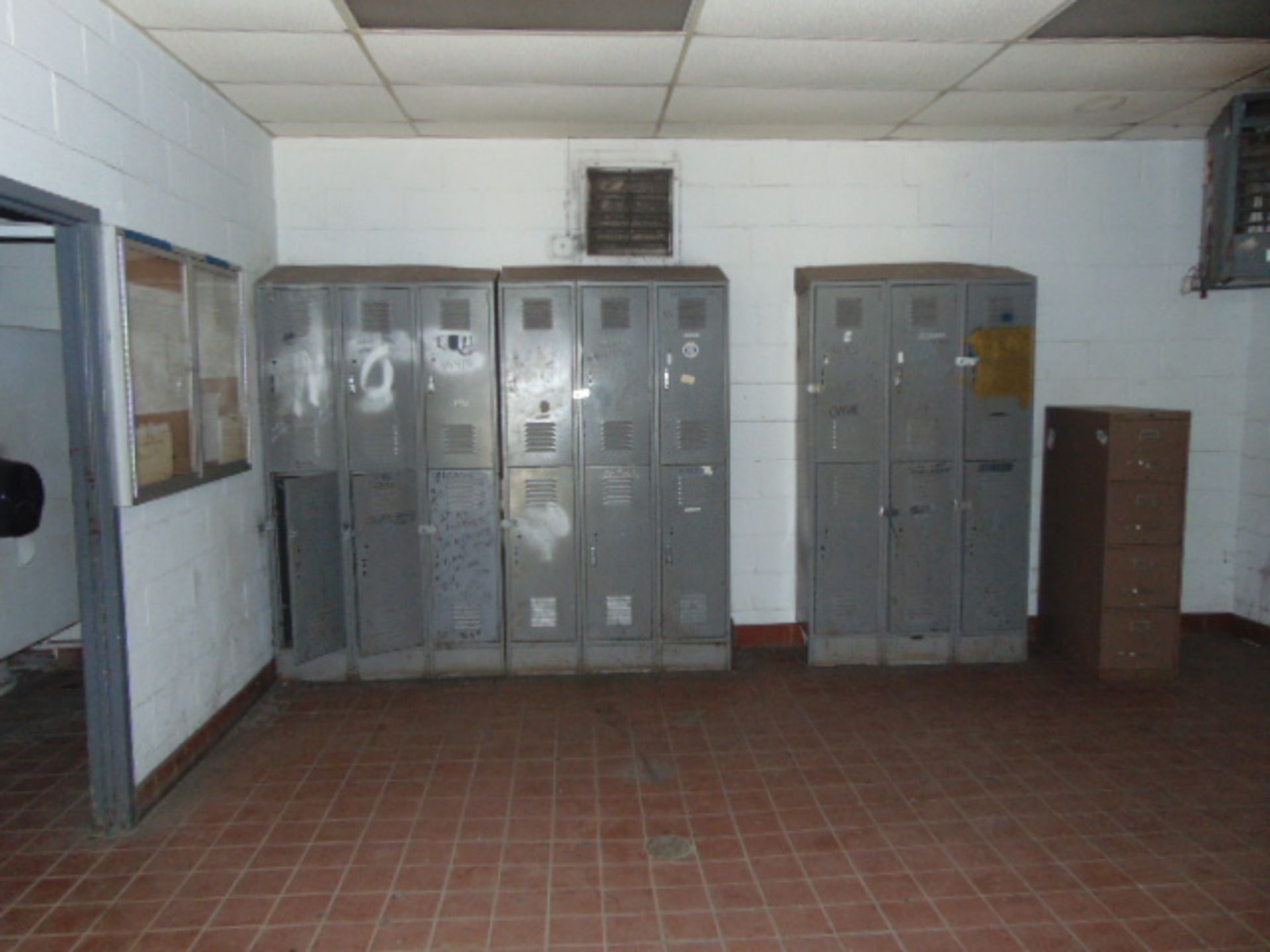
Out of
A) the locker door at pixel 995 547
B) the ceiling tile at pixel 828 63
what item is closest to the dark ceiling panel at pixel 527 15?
the ceiling tile at pixel 828 63

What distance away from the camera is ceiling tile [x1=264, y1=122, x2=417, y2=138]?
15.1ft

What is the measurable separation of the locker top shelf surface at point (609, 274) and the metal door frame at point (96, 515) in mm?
1994

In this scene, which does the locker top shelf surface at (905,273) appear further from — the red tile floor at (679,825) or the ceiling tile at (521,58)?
the red tile floor at (679,825)

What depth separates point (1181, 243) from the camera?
521 centimetres

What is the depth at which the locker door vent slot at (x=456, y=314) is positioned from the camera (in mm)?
4508

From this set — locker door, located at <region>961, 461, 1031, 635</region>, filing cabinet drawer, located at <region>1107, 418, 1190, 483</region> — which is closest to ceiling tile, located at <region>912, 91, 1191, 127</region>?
filing cabinet drawer, located at <region>1107, 418, 1190, 483</region>

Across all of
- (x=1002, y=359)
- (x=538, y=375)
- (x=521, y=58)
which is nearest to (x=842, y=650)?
(x=1002, y=359)

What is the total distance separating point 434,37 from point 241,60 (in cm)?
89

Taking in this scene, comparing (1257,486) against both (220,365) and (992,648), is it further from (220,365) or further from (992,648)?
(220,365)

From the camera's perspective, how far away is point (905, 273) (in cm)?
477

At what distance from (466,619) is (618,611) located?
813 millimetres

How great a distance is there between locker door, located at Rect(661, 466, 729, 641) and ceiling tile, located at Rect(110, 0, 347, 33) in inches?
101

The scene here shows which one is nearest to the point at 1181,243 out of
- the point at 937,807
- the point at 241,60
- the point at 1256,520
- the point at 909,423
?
the point at 1256,520

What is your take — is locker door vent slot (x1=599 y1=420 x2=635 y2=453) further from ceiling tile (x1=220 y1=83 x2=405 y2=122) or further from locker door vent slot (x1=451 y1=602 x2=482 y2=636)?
ceiling tile (x1=220 y1=83 x2=405 y2=122)
